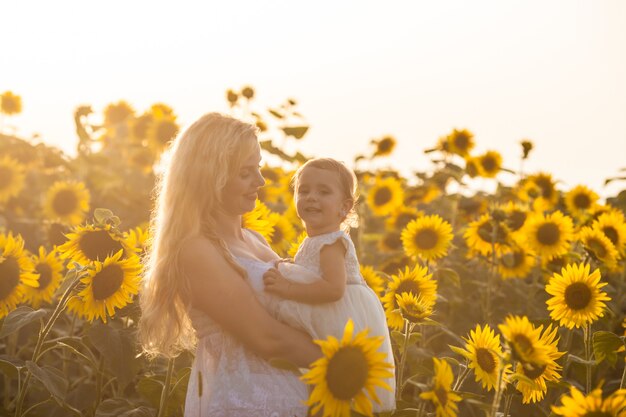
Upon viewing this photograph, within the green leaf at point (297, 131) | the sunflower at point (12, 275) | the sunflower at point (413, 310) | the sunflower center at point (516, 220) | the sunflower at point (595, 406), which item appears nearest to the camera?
the sunflower at point (595, 406)

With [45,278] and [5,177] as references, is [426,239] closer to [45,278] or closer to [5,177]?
[45,278]

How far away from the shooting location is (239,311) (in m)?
2.77

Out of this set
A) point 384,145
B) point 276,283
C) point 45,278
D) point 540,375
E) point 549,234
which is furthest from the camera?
point 384,145

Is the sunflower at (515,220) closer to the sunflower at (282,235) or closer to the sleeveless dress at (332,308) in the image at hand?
the sunflower at (282,235)

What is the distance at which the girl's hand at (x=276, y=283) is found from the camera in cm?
283

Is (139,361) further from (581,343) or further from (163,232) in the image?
(581,343)

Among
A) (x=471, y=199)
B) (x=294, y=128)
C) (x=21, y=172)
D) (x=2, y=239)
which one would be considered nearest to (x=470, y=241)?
(x=471, y=199)

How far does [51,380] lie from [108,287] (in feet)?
1.32

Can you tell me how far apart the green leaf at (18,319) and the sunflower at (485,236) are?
2559 millimetres

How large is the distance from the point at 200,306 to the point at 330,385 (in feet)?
2.59

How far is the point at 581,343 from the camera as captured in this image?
15.6 ft

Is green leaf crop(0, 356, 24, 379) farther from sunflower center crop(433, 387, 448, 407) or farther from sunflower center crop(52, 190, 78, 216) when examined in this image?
sunflower center crop(52, 190, 78, 216)

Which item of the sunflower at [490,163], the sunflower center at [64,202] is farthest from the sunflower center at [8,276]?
the sunflower at [490,163]

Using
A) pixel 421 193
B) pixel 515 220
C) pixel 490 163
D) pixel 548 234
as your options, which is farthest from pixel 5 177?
pixel 548 234
